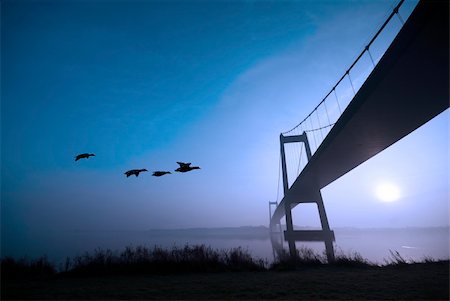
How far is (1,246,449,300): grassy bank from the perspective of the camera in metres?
4.33

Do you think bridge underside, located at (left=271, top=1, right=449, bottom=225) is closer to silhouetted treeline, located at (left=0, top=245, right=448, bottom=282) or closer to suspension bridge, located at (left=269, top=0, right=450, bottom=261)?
suspension bridge, located at (left=269, top=0, right=450, bottom=261)

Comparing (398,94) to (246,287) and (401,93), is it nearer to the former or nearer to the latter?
(401,93)

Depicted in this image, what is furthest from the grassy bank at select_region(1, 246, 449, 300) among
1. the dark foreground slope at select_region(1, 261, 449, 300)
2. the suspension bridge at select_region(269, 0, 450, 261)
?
the suspension bridge at select_region(269, 0, 450, 261)

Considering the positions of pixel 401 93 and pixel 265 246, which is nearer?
pixel 401 93

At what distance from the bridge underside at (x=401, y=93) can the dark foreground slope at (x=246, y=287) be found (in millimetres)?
5262

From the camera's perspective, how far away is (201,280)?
218 inches

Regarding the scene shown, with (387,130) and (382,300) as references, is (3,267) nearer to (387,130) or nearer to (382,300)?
(382,300)

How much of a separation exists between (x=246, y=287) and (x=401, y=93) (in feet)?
24.7

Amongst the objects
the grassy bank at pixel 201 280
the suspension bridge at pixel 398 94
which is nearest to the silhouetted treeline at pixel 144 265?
the grassy bank at pixel 201 280

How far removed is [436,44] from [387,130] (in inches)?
220

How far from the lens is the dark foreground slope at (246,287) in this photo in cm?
423

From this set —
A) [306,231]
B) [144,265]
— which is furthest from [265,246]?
[144,265]

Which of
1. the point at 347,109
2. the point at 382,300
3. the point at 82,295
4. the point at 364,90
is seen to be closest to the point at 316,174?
the point at 347,109

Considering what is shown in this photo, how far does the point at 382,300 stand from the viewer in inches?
155
